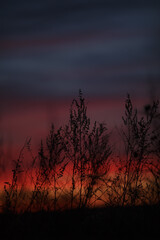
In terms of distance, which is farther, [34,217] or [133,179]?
[133,179]

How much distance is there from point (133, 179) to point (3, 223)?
218cm

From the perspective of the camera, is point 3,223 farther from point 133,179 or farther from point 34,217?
point 133,179

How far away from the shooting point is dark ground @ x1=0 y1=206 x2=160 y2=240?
4.03m

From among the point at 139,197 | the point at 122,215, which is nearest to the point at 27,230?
the point at 122,215

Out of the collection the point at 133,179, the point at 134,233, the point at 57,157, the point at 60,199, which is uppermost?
the point at 57,157

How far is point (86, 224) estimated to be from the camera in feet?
14.5

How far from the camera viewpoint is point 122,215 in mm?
4469

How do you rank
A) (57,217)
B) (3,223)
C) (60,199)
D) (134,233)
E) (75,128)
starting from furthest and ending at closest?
1. (75,128)
2. (60,199)
3. (57,217)
4. (3,223)
5. (134,233)

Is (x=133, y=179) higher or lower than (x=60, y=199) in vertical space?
higher

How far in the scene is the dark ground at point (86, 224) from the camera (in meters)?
4.03

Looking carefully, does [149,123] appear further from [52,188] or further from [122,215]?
[52,188]

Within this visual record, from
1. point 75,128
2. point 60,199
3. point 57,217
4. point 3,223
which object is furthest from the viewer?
point 75,128

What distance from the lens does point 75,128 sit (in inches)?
212

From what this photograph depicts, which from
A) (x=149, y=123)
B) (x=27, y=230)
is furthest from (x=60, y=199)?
(x=149, y=123)
